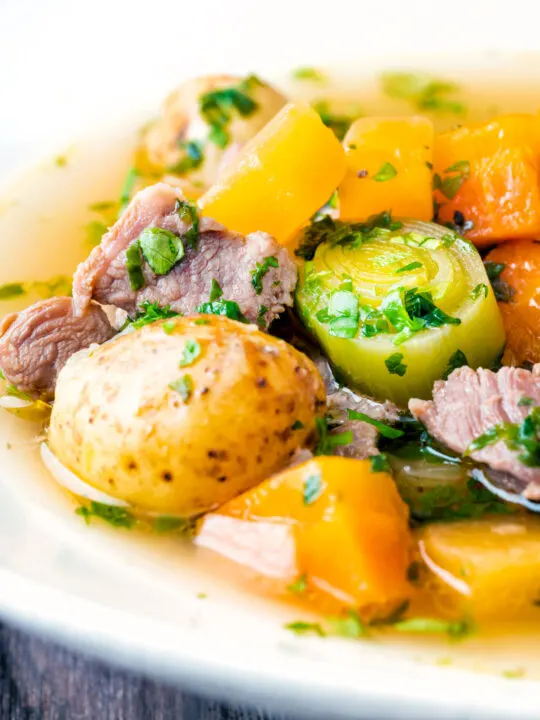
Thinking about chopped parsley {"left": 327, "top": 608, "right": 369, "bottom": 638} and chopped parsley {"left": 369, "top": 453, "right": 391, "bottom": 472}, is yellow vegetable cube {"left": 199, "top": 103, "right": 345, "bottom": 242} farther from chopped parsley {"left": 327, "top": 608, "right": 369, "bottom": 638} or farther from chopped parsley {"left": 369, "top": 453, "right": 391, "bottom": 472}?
chopped parsley {"left": 327, "top": 608, "right": 369, "bottom": 638}

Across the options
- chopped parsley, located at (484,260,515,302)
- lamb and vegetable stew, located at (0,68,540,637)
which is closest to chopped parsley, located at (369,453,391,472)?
lamb and vegetable stew, located at (0,68,540,637)

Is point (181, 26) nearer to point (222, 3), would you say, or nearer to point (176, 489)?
point (222, 3)

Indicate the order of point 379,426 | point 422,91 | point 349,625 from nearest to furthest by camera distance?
point 349,625, point 379,426, point 422,91

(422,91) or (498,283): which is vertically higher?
(422,91)

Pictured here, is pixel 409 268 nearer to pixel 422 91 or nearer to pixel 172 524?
pixel 172 524

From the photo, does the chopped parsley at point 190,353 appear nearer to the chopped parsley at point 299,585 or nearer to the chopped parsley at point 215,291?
the chopped parsley at point 215,291

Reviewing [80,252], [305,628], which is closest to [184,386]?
[305,628]

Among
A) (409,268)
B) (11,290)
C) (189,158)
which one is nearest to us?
(409,268)
